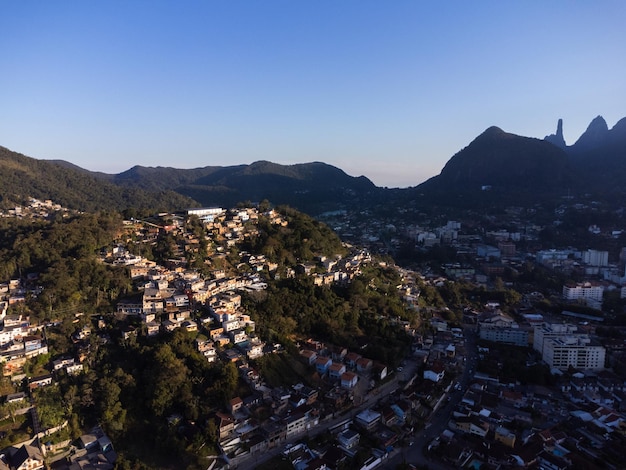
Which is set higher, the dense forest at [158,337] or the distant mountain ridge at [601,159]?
the distant mountain ridge at [601,159]

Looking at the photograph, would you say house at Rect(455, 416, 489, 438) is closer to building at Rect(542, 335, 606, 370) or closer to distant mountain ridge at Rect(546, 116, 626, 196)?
building at Rect(542, 335, 606, 370)

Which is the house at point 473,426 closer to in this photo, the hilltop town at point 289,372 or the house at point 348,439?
the hilltop town at point 289,372

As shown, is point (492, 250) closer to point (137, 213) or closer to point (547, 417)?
point (547, 417)

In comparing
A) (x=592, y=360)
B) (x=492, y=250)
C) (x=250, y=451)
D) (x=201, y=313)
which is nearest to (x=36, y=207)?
(x=201, y=313)

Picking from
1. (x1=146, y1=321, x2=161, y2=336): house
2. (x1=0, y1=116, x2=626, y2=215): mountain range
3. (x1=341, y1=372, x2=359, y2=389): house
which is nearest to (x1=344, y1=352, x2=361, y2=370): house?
(x1=341, y1=372, x2=359, y2=389): house

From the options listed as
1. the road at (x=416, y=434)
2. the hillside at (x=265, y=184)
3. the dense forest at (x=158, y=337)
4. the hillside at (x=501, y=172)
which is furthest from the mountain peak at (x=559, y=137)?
the road at (x=416, y=434)
